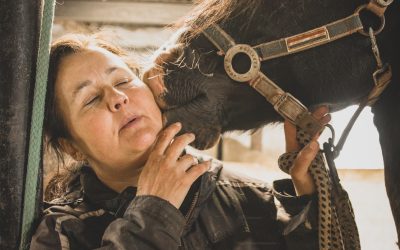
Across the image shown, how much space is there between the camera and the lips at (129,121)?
1322 millimetres

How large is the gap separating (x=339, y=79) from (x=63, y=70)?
38.3 inches

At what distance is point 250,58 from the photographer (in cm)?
129

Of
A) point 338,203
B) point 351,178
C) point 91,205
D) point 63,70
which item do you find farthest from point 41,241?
point 351,178

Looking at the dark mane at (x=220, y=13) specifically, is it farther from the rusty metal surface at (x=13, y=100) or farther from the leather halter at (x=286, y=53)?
the rusty metal surface at (x=13, y=100)

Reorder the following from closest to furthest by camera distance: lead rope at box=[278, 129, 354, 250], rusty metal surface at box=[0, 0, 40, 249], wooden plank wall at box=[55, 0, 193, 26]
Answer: rusty metal surface at box=[0, 0, 40, 249] < lead rope at box=[278, 129, 354, 250] < wooden plank wall at box=[55, 0, 193, 26]

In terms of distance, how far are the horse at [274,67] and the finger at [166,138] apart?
0.05m

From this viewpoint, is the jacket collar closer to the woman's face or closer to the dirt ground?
the woman's face

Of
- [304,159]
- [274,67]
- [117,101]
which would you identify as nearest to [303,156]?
[304,159]

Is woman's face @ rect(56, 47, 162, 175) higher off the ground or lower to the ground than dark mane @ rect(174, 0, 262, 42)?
lower

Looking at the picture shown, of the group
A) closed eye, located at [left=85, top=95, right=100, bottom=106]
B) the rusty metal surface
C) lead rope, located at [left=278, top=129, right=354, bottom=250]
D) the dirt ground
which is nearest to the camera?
the rusty metal surface

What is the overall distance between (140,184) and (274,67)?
0.58 meters

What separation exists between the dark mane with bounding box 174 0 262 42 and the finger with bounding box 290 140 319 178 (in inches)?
17.8

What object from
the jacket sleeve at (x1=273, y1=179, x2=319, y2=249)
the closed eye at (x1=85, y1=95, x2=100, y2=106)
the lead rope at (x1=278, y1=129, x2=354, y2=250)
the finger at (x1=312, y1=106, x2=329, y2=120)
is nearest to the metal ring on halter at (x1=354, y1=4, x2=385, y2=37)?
the finger at (x1=312, y1=106, x2=329, y2=120)

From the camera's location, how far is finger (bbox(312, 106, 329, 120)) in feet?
4.41
